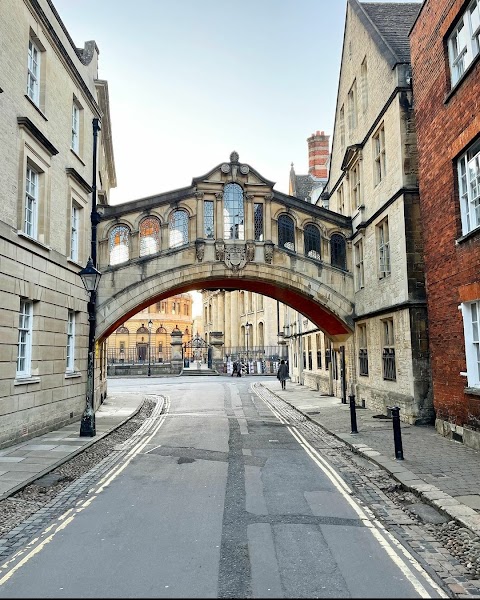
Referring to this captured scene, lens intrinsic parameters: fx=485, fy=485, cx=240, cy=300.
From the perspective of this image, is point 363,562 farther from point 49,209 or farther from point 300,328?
point 300,328

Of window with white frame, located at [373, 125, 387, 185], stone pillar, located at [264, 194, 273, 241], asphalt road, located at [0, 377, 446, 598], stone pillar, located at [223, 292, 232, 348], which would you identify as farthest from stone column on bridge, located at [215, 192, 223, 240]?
stone pillar, located at [223, 292, 232, 348]

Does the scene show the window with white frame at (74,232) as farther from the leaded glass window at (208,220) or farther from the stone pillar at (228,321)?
the stone pillar at (228,321)

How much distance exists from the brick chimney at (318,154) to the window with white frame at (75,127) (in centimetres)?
2612

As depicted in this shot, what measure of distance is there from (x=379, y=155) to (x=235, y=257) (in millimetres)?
Answer: 6309

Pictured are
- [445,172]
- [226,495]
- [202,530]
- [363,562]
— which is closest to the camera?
[363,562]

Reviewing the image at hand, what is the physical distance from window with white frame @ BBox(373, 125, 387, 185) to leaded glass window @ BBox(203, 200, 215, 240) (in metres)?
6.30

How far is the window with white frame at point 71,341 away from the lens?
15.2 metres

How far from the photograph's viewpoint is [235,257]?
61.4 ft

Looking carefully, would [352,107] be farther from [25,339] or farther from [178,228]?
[25,339]

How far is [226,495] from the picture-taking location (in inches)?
275

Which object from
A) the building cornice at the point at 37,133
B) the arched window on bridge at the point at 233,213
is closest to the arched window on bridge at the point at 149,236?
the arched window on bridge at the point at 233,213

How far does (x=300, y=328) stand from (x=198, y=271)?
1331 cm

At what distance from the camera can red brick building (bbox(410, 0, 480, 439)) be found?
32.5ft

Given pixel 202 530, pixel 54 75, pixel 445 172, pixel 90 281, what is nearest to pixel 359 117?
pixel 445 172
